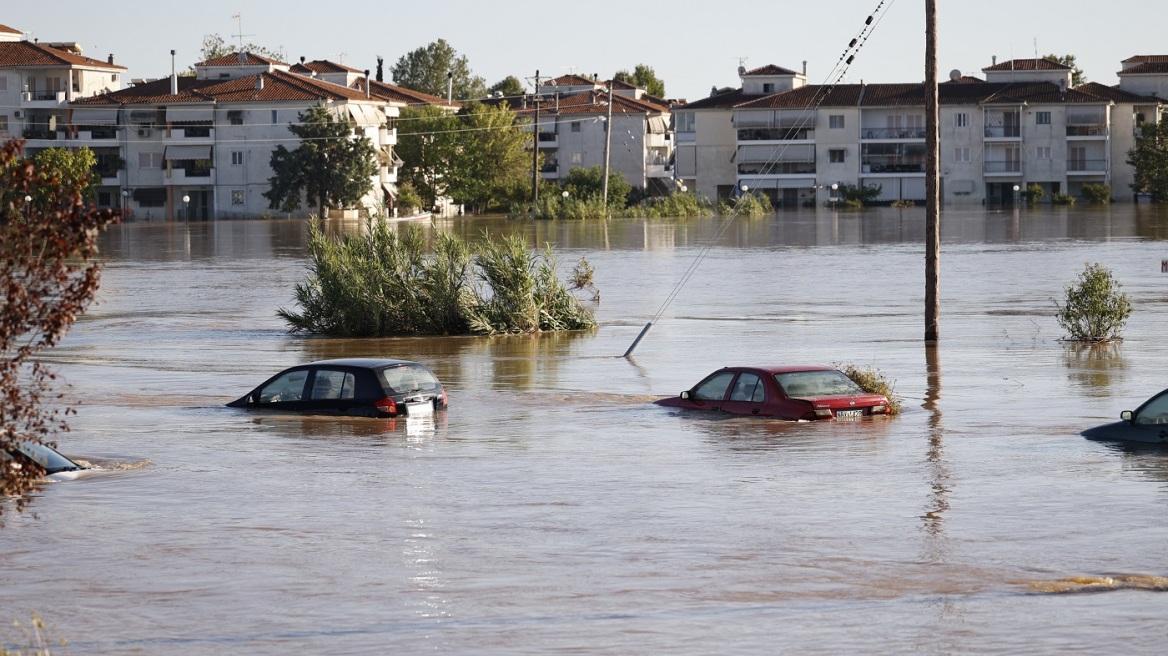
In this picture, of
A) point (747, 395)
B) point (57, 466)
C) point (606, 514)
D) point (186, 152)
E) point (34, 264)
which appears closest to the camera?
point (34, 264)

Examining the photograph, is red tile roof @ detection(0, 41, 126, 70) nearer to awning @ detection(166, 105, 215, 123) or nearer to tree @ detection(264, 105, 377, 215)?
awning @ detection(166, 105, 215, 123)

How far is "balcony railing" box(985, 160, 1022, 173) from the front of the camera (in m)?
149

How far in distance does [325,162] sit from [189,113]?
14.3 m

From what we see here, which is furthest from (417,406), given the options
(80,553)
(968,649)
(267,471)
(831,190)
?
(831,190)

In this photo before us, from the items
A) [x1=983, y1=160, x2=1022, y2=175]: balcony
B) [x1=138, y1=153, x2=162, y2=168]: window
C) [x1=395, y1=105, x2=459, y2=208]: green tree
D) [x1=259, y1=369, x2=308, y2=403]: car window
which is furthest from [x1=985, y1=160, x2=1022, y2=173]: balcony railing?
[x1=259, y1=369, x2=308, y2=403]: car window

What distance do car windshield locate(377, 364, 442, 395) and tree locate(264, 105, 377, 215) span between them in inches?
3946

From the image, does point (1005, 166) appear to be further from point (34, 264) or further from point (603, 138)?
point (34, 264)

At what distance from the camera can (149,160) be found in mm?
135250

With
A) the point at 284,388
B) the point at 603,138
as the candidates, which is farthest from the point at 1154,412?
the point at 603,138

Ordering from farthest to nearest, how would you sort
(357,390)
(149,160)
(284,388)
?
(149,160)
(284,388)
(357,390)

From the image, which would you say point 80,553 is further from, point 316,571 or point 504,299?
point 504,299

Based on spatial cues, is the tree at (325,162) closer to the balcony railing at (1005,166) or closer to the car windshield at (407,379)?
the balcony railing at (1005,166)

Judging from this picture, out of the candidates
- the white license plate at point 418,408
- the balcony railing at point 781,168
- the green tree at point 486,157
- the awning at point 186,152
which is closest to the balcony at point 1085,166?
the balcony railing at point 781,168

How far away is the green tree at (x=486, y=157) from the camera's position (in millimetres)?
143750
